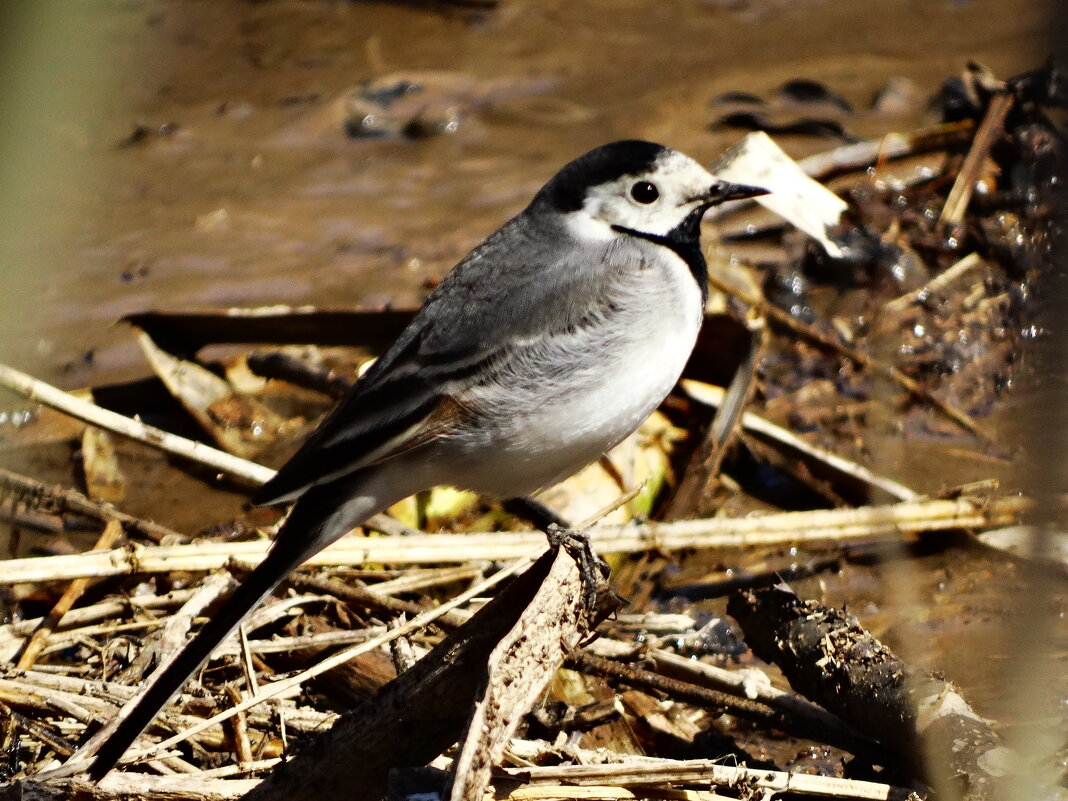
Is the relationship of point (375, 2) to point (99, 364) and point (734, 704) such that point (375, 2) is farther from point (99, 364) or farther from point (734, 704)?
point (734, 704)

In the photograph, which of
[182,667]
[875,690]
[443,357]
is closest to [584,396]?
[443,357]

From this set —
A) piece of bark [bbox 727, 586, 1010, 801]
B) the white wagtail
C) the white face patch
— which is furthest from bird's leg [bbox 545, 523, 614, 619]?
the white face patch

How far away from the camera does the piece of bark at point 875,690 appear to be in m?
2.97

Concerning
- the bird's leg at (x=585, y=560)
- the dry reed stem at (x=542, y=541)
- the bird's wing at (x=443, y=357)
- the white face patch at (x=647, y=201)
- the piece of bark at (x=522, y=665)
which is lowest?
the dry reed stem at (x=542, y=541)

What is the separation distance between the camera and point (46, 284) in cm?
696

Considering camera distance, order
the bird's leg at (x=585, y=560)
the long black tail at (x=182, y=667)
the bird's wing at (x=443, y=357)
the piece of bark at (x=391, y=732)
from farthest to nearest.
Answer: the bird's wing at (x=443, y=357) → the bird's leg at (x=585, y=560) → the long black tail at (x=182, y=667) → the piece of bark at (x=391, y=732)

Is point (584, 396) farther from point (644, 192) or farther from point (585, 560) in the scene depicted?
point (644, 192)

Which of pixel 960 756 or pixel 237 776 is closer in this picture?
pixel 960 756

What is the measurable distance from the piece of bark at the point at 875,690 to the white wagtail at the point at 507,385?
731mm

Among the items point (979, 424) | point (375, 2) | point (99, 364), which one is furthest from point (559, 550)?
point (375, 2)

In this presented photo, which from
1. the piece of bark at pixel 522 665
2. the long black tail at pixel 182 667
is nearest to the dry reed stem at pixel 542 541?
the long black tail at pixel 182 667

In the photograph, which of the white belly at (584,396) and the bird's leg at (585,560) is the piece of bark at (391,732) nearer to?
the bird's leg at (585,560)

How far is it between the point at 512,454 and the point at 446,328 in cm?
45

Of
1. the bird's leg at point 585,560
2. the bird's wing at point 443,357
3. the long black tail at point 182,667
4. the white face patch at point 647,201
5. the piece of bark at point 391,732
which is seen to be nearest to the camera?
the piece of bark at point 391,732
